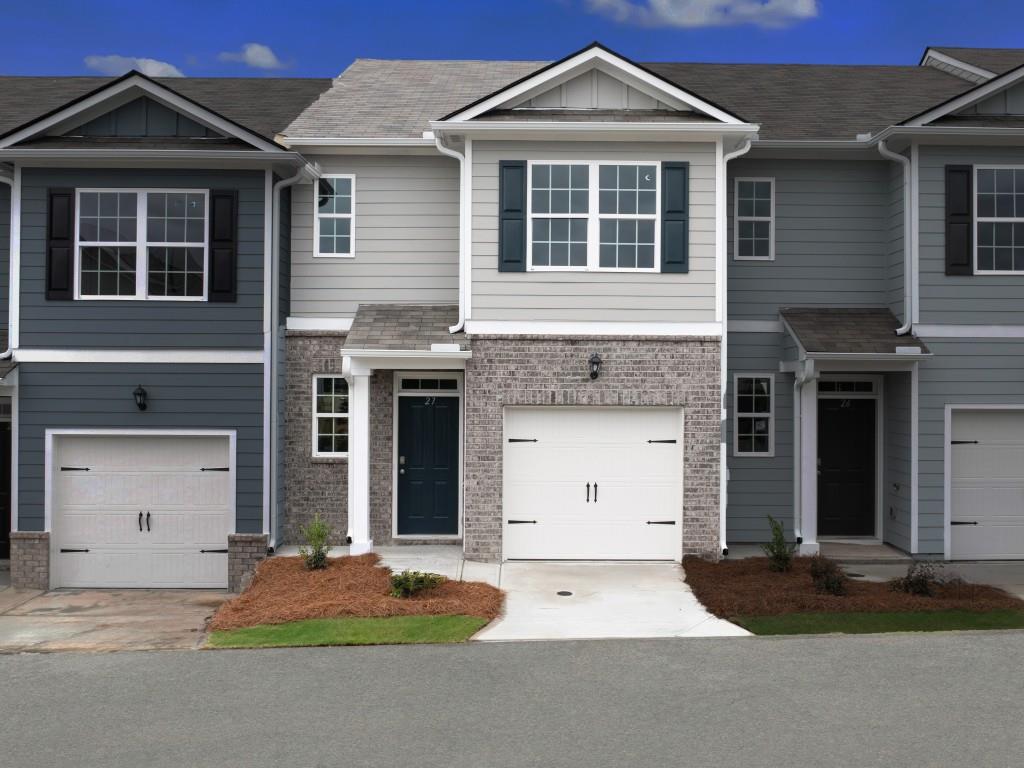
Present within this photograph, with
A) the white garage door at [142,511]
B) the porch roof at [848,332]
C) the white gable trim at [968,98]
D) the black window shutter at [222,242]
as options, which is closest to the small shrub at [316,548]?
the white garage door at [142,511]

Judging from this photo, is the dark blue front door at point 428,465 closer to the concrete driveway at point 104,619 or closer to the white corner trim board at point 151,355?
the white corner trim board at point 151,355

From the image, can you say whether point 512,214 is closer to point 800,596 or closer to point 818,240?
point 818,240

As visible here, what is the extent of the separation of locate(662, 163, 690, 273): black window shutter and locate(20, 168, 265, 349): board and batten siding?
17.7 feet

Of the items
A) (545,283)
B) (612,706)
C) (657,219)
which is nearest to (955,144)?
(657,219)

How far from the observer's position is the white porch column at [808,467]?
506 inches

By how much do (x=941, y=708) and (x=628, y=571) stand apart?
5.06 m

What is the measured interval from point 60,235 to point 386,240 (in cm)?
434

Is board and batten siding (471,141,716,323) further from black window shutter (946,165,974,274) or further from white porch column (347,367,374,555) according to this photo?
black window shutter (946,165,974,274)

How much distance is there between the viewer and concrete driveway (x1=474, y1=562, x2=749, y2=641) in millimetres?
9469

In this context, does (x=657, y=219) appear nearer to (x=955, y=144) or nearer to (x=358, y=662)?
(x=955, y=144)

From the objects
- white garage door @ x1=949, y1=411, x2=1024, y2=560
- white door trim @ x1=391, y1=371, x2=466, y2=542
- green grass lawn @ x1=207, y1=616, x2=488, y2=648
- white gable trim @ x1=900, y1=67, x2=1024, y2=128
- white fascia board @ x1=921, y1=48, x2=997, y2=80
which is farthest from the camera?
white fascia board @ x1=921, y1=48, x2=997, y2=80

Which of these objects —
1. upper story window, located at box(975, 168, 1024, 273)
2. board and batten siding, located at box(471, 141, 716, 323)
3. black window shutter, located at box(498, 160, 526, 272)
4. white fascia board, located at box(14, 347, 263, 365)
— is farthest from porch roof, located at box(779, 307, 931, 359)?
white fascia board, located at box(14, 347, 263, 365)

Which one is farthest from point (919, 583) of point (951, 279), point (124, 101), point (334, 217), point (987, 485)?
point (124, 101)

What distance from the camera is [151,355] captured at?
42.1 ft
